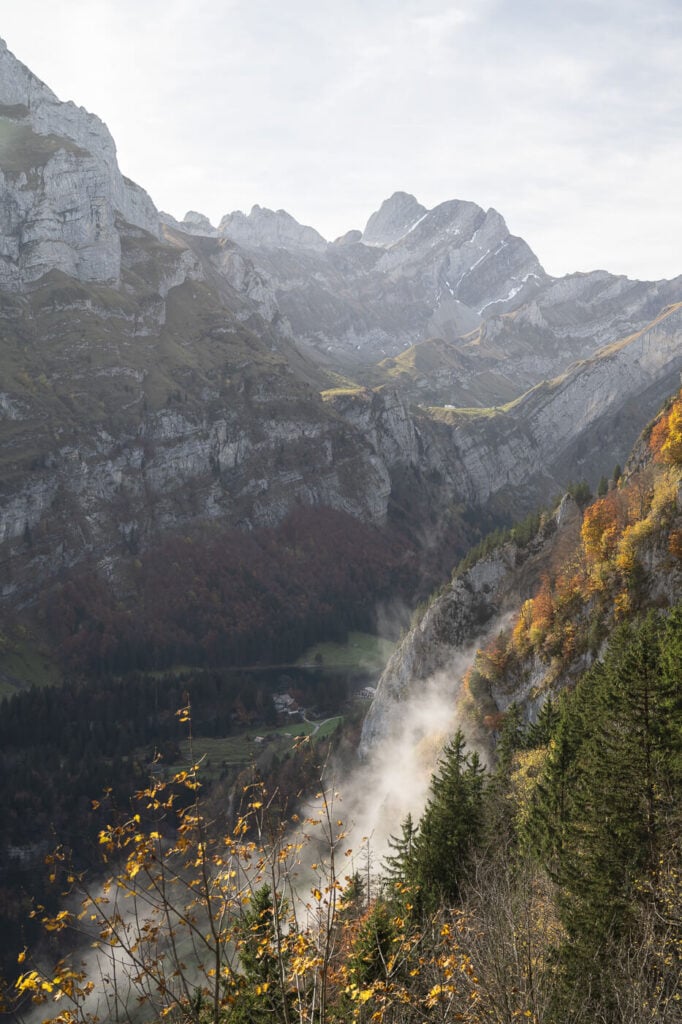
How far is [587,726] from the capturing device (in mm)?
32906

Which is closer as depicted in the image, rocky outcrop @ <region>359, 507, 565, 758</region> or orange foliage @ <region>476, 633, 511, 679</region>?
orange foliage @ <region>476, 633, 511, 679</region>

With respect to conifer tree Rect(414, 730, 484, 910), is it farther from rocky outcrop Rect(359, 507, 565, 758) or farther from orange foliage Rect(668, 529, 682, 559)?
rocky outcrop Rect(359, 507, 565, 758)

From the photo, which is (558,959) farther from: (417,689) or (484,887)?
(417,689)

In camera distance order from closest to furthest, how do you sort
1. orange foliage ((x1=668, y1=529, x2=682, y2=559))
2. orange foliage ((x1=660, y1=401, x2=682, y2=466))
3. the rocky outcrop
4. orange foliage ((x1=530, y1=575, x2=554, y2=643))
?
1. orange foliage ((x1=668, y1=529, x2=682, y2=559))
2. orange foliage ((x1=660, y1=401, x2=682, y2=466))
3. orange foliage ((x1=530, y1=575, x2=554, y2=643))
4. the rocky outcrop

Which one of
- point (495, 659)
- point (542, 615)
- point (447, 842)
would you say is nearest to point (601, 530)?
point (542, 615)

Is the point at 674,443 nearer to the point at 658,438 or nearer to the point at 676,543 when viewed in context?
the point at 658,438

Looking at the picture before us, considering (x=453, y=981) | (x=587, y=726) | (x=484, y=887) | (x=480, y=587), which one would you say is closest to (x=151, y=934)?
(x=453, y=981)

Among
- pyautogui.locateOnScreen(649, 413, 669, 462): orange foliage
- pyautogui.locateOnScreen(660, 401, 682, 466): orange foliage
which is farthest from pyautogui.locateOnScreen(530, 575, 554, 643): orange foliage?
pyautogui.locateOnScreen(649, 413, 669, 462): orange foliage

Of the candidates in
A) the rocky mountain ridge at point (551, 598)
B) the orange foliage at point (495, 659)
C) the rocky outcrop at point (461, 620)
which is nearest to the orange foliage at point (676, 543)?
the rocky mountain ridge at point (551, 598)

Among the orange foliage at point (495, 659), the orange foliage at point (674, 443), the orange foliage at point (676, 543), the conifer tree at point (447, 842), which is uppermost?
the orange foliage at point (674, 443)

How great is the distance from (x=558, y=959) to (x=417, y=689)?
6944cm

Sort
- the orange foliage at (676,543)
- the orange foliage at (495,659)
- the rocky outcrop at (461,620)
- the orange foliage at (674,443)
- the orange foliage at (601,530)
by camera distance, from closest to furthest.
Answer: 1. the orange foliage at (676,543)
2. the orange foliage at (674,443)
3. the orange foliage at (601,530)
4. the orange foliage at (495,659)
5. the rocky outcrop at (461,620)

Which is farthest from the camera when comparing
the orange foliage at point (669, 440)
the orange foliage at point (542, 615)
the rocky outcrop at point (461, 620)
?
the rocky outcrop at point (461, 620)

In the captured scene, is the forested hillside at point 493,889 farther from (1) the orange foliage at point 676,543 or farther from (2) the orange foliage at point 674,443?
(2) the orange foliage at point 674,443
